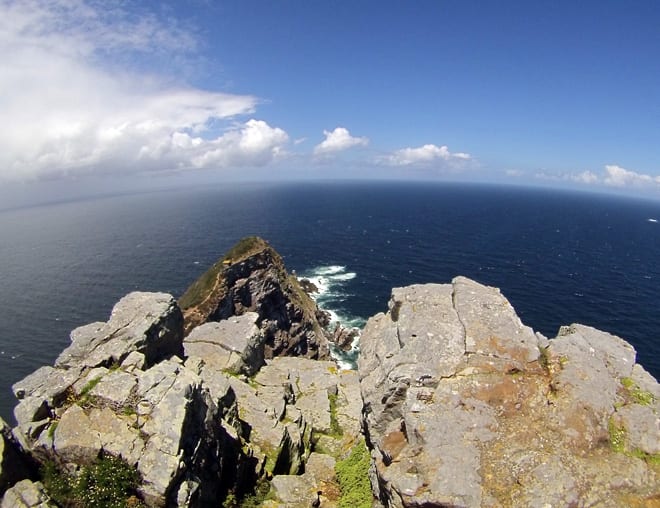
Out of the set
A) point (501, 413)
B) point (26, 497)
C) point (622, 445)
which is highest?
point (501, 413)

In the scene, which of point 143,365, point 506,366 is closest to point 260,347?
point 143,365

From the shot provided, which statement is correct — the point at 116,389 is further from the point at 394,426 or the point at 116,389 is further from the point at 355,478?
the point at 355,478

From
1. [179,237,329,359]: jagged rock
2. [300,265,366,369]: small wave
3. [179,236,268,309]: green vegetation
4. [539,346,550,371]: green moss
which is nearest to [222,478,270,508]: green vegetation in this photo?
[539,346,550,371]: green moss

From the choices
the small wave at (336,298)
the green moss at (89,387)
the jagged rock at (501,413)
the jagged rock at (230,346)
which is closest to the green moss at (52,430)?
the green moss at (89,387)

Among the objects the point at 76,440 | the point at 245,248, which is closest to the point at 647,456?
the point at 76,440

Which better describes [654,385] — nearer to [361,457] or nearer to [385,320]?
[385,320]

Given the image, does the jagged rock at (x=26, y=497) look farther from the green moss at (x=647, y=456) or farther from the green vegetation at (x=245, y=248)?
the green vegetation at (x=245, y=248)
